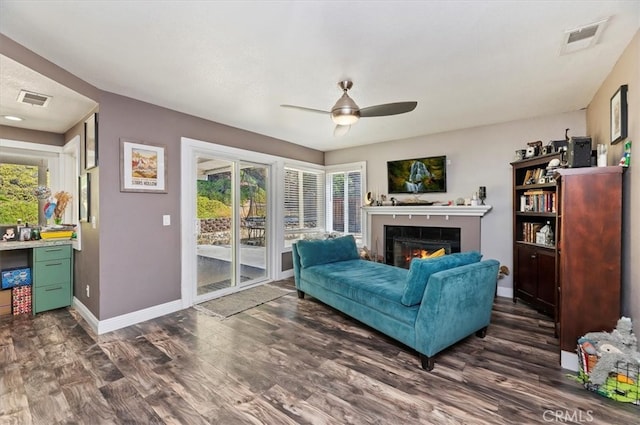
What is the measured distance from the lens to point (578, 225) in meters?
2.29

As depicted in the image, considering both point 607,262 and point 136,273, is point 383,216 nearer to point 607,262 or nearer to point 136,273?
point 607,262

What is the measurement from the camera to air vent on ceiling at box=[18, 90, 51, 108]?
8.84 ft

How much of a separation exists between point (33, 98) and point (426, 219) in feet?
16.9

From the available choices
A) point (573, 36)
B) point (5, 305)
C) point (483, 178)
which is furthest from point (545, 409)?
point (5, 305)

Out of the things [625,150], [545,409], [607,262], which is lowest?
[545,409]

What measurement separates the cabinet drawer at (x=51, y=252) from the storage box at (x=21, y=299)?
0.41 meters

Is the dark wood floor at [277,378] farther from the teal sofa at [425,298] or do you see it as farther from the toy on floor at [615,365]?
the teal sofa at [425,298]

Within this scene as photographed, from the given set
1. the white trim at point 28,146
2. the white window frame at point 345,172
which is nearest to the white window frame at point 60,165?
the white trim at point 28,146

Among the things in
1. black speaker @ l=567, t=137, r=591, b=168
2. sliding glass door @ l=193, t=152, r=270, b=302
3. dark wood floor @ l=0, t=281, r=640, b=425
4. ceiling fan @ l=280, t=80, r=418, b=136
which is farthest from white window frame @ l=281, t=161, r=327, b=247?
black speaker @ l=567, t=137, r=591, b=168

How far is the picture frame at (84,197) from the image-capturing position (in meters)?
3.23

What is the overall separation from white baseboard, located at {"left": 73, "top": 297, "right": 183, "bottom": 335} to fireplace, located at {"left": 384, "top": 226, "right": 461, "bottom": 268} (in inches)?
138

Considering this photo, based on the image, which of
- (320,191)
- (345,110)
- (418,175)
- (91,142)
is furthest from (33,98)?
(418,175)

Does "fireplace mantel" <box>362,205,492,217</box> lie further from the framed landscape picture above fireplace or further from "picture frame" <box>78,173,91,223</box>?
"picture frame" <box>78,173,91,223</box>

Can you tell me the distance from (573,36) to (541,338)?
266 cm
